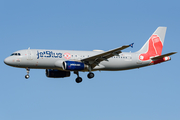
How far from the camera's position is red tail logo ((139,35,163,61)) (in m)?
53.7

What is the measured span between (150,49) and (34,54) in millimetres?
19211

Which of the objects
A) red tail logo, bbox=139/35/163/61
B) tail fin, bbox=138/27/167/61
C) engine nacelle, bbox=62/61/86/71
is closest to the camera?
engine nacelle, bbox=62/61/86/71

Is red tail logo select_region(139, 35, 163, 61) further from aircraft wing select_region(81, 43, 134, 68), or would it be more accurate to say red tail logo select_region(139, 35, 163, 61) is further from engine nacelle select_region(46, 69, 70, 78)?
engine nacelle select_region(46, 69, 70, 78)

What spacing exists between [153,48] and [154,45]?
0.69 meters

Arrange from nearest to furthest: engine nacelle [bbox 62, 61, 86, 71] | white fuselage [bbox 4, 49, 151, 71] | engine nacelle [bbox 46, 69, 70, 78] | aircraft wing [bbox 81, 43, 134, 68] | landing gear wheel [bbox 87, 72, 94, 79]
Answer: aircraft wing [bbox 81, 43, 134, 68]
white fuselage [bbox 4, 49, 151, 71]
engine nacelle [bbox 62, 61, 86, 71]
landing gear wheel [bbox 87, 72, 94, 79]
engine nacelle [bbox 46, 69, 70, 78]

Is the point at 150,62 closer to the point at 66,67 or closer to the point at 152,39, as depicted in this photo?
the point at 152,39

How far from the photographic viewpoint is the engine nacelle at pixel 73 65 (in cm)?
4659

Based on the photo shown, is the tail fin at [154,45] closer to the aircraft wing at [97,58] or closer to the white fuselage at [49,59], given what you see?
the white fuselage at [49,59]

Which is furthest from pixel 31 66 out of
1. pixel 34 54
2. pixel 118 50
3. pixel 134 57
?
pixel 134 57

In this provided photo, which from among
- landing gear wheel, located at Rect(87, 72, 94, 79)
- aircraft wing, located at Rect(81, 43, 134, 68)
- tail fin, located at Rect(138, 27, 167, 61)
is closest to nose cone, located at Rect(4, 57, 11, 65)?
aircraft wing, located at Rect(81, 43, 134, 68)

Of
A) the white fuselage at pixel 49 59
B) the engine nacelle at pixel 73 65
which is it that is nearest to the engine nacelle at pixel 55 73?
the white fuselage at pixel 49 59

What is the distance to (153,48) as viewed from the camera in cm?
5534

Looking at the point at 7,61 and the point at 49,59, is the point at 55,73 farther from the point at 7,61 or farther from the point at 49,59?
the point at 7,61

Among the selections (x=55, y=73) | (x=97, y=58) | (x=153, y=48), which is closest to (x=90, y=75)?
(x=97, y=58)
